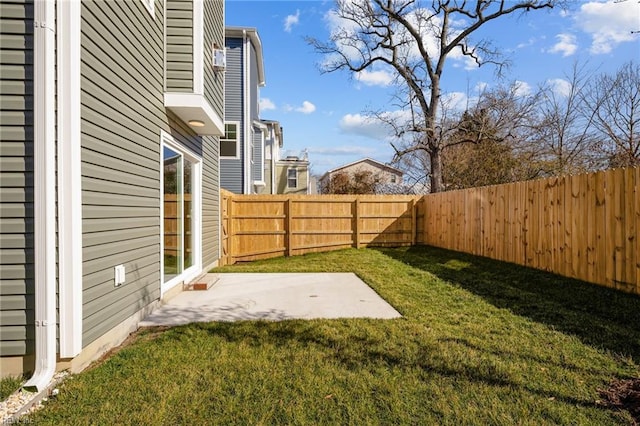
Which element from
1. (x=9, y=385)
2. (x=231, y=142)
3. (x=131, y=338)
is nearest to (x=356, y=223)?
(x=231, y=142)

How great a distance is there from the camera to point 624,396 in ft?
7.40

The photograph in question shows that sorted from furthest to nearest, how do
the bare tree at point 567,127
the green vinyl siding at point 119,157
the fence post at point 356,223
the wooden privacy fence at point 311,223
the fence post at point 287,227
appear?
the bare tree at point 567,127 < the fence post at point 356,223 < the fence post at point 287,227 < the wooden privacy fence at point 311,223 < the green vinyl siding at point 119,157

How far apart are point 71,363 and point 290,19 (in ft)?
31.8

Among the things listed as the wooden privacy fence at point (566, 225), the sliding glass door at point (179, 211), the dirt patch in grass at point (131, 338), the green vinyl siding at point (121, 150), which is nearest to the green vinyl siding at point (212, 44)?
the green vinyl siding at point (121, 150)

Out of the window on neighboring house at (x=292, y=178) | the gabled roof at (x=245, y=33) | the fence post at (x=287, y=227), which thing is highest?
the gabled roof at (x=245, y=33)

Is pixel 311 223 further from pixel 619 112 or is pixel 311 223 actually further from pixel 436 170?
pixel 619 112

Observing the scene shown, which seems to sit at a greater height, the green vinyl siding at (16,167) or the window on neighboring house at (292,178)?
the window on neighboring house at (292,178)

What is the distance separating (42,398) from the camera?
Answer: 226 cm

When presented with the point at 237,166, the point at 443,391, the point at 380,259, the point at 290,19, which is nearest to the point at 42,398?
the point at 443,391

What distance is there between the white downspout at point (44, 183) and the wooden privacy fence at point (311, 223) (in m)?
6.02

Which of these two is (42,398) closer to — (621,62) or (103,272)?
(103,272)

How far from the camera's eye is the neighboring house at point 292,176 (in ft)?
67.6

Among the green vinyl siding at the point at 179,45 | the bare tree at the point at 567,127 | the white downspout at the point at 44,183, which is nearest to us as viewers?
the white downspout at the point at 44,183

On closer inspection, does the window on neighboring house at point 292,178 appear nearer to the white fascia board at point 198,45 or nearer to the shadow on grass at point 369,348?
the white fascia board at point 198,45
